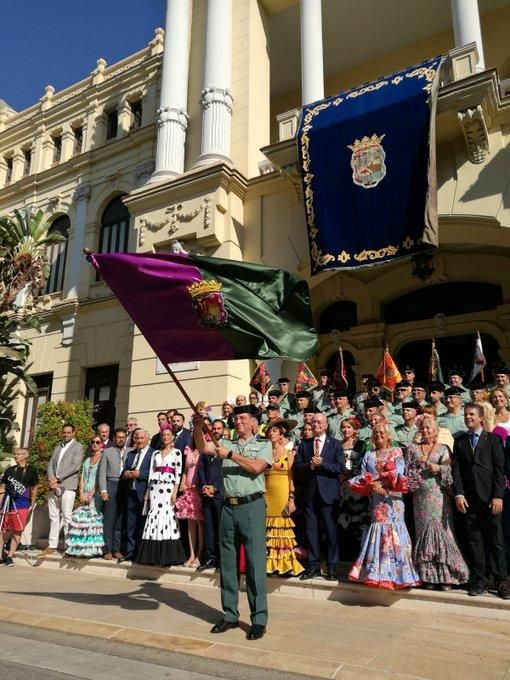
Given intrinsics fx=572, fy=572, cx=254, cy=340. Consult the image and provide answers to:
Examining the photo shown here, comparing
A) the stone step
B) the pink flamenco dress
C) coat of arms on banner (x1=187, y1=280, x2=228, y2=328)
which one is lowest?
the stone step

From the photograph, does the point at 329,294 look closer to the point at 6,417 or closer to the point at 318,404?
the point at 318,404

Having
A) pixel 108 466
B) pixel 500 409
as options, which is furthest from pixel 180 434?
pixel 500 409

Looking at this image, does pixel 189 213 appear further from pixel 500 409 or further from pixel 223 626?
pixel 223 626

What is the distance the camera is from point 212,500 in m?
7.36

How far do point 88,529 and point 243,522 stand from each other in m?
4.38

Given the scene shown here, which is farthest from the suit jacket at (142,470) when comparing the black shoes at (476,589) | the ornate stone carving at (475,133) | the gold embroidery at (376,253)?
the ornate stone carving at (475,133)

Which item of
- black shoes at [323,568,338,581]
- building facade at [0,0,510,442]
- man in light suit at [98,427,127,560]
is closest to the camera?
black shoes at [323,568,338,581]

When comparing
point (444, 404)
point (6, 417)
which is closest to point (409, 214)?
point (444, 404)

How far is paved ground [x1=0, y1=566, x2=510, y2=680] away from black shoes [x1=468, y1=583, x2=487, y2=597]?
0.58 ft

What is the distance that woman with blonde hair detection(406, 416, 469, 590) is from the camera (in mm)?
5602

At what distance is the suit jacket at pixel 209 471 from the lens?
7.39 metres

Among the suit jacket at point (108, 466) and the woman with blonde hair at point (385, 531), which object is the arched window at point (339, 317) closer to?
the suit jacket at point (108, 466)

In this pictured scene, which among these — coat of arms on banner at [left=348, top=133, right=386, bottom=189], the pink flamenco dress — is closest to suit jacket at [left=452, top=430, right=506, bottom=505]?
the pink flamenco dress

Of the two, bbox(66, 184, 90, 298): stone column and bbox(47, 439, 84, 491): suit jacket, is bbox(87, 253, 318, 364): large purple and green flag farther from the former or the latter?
bbox(66, 184, 90, 298): stone column
